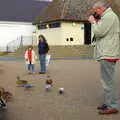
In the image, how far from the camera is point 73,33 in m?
50.2

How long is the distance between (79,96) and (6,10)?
51.7 metres

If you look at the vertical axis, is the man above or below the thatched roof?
below

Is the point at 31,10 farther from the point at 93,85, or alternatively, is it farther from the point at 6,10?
the point at 93,85

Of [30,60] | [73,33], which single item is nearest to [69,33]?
[73,33]

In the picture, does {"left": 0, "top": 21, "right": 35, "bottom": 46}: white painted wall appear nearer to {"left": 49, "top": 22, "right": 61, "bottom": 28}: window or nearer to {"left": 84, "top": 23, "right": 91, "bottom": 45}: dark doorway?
{"left": 49, "top": 22, "right": 61, "bottom": 28}: window

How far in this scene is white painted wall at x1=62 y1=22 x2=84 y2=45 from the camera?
4991cm

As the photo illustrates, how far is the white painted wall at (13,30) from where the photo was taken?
57.3m

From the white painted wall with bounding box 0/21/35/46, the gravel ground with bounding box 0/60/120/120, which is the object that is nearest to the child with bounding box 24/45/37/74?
the gravel ground with bounding box 0/60/120/120

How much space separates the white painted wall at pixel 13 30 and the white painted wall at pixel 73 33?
31.7ft

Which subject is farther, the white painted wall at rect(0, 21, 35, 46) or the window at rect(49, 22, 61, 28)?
the white painted wall at rect(0, 21, 35, 46)

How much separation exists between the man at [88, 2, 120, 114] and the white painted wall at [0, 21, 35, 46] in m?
48.9

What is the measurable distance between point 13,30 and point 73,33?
1134 centimetres

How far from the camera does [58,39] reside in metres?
50.1

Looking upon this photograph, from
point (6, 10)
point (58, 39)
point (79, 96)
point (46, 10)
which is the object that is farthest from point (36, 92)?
point (6, 10)
